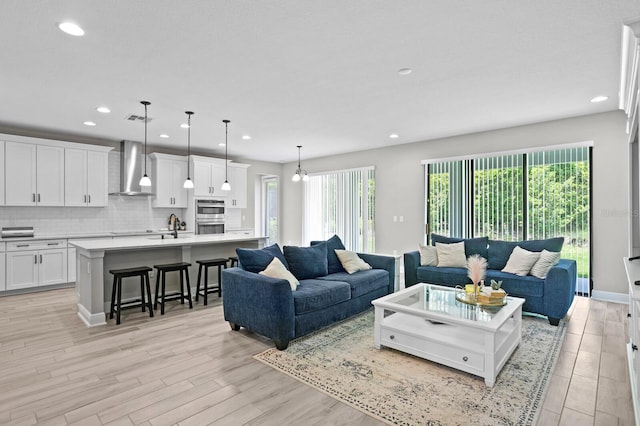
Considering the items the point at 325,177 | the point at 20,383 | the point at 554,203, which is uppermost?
the point at 325,177

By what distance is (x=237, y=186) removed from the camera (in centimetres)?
823

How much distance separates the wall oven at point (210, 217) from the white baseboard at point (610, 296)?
688 centimetres

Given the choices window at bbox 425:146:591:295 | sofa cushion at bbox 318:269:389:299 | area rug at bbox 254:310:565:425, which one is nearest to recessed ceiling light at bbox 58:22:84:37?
area rug at bbox 254:310:565:425

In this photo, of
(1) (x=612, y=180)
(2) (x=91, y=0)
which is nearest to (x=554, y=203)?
(1) (x=612, y=180)

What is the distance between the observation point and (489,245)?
16.2 ft

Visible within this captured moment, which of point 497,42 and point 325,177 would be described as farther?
point 325,177

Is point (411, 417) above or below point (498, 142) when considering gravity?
below

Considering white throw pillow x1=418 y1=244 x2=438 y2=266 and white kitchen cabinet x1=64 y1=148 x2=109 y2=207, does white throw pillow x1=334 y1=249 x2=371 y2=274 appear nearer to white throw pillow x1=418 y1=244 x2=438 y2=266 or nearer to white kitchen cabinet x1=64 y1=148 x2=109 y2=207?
white throw pillow x1=418 y1=244 x2=438 y2=266

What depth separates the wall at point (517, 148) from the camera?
15.4ft

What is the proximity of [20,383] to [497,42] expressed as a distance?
181 inches

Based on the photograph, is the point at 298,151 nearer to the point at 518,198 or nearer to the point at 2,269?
the point at 518,198

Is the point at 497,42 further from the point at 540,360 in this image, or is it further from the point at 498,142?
the point at 498,142

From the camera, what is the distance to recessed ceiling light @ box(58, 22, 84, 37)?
2.54 meters

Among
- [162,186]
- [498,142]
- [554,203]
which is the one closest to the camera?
[554,203]
